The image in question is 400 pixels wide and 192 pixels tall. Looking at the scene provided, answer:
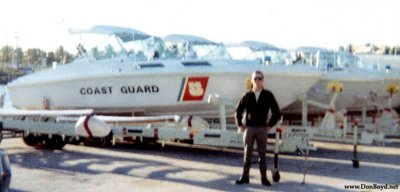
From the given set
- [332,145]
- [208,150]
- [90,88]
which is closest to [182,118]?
[208,150]

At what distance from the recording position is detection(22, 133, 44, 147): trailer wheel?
34.9 ft

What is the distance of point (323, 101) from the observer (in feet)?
47.1

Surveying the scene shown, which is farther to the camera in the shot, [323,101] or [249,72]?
[323,101]

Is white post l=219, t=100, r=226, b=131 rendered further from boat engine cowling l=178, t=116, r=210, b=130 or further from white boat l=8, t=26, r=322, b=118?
white boat l=8, t=26, r=322, b=118

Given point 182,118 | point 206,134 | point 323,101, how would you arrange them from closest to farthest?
point 206,134 → point 182,118 → point 323,101

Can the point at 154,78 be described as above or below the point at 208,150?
above

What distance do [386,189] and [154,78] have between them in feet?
19.8

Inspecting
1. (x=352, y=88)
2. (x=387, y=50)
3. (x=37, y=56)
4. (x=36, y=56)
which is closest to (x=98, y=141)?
(x=352, y=88)

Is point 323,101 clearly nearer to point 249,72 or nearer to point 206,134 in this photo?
point 249,72

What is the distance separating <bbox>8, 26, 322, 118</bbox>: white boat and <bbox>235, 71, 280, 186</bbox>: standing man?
4401 millimetres

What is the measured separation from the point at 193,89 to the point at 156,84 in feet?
2.69

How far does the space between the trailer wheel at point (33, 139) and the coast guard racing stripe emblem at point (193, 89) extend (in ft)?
9.86

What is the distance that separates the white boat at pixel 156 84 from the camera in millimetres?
11492

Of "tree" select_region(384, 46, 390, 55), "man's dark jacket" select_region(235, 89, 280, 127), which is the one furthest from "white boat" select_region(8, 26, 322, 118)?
"tree" select_region(384, 46, 390, 55)
